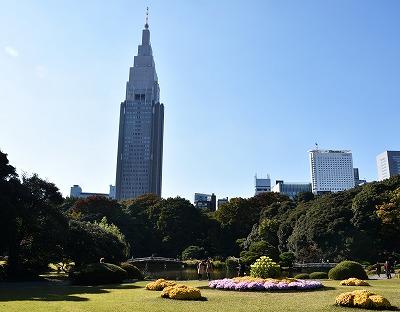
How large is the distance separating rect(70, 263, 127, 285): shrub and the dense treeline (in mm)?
5568

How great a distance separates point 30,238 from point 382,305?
28.0m

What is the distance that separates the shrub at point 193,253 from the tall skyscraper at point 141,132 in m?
82.0

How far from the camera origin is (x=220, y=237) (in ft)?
302

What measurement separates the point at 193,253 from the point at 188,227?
8285mm

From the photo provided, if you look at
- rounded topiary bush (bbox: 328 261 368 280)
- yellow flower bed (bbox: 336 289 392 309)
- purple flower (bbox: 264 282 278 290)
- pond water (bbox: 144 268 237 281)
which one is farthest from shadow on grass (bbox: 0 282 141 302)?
pond water (bbox: 144 268 237 281)

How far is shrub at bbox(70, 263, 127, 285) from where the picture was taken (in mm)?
28641

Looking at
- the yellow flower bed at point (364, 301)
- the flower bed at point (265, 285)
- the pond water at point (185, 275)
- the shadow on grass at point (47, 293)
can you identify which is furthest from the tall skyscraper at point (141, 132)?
the yellow flower bed at point (364, 301)

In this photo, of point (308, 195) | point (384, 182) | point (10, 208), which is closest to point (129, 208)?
point (308, 195)

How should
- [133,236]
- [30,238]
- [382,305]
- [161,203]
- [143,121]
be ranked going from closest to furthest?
[382,305] → [30,238] → [133,236] → [161,203] → [143,121]

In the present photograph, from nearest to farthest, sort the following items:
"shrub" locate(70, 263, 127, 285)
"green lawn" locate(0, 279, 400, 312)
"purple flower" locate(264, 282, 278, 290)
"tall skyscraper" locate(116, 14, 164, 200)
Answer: "green lawn" locate(0, 279, 400, 312), "purple flower" locate(264, 282, 278, 290), "shrub" locate(70, 263, 127, 285), "tall skyscraper" locate(116, 14, 164, 200)

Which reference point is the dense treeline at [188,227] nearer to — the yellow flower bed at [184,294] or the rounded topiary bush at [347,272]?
the yellow flower bed at [184,294]

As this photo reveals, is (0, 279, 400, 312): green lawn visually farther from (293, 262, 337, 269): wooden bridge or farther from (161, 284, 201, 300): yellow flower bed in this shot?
(293, 262, 337, 269): wooden bridge

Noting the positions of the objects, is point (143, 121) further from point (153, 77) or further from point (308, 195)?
point (308, 195)

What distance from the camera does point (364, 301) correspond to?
15.3 meters
